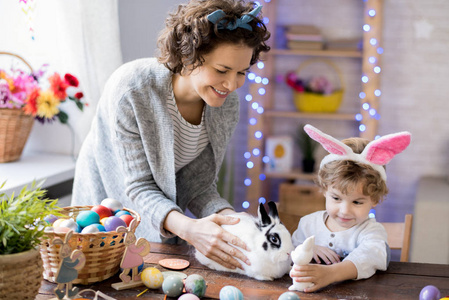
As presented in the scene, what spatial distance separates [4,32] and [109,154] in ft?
4.70

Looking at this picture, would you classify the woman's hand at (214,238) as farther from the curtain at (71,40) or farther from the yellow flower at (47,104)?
the curtain at (71,40)

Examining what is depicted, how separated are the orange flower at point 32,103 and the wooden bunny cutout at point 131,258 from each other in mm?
1466

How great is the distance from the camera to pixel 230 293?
1.20 meters

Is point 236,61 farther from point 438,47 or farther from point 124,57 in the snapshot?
point 438,47

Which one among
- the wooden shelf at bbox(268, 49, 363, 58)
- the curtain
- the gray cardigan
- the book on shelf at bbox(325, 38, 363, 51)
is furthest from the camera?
the book on shelf at bbox(325, 38, 363, 51)

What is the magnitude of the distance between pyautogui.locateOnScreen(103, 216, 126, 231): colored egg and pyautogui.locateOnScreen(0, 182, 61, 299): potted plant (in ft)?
0.72

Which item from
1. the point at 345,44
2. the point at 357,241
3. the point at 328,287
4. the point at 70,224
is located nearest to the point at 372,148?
the point at 357,241

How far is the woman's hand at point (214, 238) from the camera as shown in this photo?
1400mm

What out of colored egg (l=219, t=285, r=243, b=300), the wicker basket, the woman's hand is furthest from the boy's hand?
the wicker basket

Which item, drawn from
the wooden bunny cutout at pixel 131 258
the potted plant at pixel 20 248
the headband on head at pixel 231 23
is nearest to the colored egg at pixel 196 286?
the wooden bunny cutout at pixel 131 258

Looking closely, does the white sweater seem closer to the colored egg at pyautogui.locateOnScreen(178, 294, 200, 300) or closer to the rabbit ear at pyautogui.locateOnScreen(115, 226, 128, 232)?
the colored egg at pyautogui.locateOnScreen(178, 294, 200, 300)

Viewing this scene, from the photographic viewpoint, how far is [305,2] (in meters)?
3.76

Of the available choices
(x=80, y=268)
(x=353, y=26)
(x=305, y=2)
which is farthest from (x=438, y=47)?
(x=80, y=268)

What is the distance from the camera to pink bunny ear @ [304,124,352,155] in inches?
55.3
